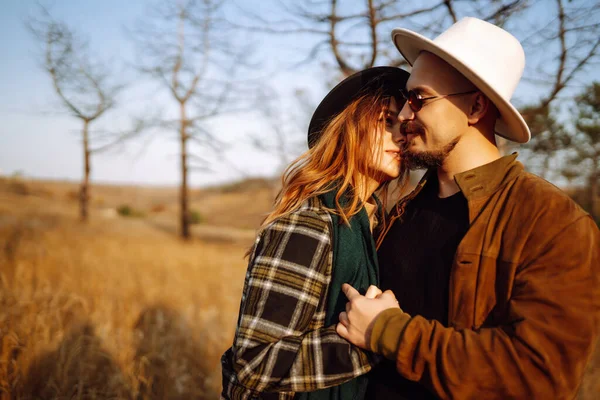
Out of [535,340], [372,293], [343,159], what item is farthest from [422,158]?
[535,340]

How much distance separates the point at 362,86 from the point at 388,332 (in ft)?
3.91

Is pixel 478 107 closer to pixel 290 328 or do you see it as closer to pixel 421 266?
pixel 421 266

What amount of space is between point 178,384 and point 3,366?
1.28m

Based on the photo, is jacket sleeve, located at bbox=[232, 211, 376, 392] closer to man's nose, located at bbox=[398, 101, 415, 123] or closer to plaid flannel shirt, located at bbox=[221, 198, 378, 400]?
plaid flannel shirt, located at bbox=[221, 198, 378, 400]

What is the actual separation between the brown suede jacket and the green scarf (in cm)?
24

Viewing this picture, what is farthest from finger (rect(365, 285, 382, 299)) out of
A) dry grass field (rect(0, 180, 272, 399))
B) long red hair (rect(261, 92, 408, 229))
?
dry grass field (rect(0, 180, 272, 399))

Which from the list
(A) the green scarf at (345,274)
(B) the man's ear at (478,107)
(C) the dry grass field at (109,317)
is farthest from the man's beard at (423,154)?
(C) the dry grass field at (109,317)

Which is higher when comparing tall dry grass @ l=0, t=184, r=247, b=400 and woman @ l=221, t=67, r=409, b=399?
woman @ l=221, t=67, r=409, b=399

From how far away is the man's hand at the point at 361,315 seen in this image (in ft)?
4.53

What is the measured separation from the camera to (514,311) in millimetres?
1183

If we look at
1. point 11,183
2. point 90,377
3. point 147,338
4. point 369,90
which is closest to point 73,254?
point 147,338

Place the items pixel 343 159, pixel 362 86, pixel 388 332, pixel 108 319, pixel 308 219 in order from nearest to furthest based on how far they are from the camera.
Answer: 1. pixel 388 332
2. pixel 308 219
3. pixel 343 159
4. pixel 362 86
5. pixel 108 319

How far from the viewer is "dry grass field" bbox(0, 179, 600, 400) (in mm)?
3268

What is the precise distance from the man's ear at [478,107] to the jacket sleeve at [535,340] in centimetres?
60
